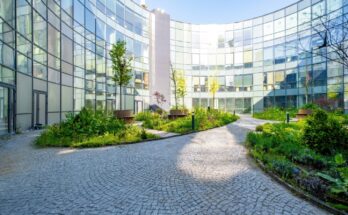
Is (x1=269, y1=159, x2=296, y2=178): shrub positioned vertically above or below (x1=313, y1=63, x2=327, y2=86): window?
A: below

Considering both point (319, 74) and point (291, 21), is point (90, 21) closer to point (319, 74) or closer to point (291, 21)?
point (291, 21)

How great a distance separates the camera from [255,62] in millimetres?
34469

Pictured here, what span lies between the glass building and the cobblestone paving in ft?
11.4

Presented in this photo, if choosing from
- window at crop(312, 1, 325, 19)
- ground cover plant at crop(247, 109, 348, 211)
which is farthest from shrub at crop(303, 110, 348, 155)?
window at crop(312, 1, 325, 19)

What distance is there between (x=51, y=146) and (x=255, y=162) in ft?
25.9

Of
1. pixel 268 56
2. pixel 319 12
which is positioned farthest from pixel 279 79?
pixel 319 12

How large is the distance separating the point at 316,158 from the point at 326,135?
1.42 metres

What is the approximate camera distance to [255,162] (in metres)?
6.13

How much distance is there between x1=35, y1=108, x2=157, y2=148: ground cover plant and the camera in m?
8.87

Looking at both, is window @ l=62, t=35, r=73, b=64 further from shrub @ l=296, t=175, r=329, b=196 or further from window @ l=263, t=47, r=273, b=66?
window @ l=263, t=47, r=273, b=66

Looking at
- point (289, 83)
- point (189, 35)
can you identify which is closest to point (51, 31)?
point (189, 35)

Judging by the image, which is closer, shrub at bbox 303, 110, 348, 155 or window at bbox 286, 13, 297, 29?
shrub at bbox 303, 110, 348, 155

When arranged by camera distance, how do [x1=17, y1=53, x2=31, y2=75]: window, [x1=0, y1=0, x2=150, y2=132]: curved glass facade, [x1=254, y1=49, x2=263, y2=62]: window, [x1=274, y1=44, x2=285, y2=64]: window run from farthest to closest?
[x1=254, y1=49, x2=263, y2=62]: window → [x1=274, y1=44, x2=285, y2=64]: window → [x1=17, y1=53, x2=31, y2=75]: window → [x1=0, y1=0, x2=150, y2=132]: curved glass facade

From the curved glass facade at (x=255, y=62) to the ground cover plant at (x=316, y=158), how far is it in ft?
71.8
